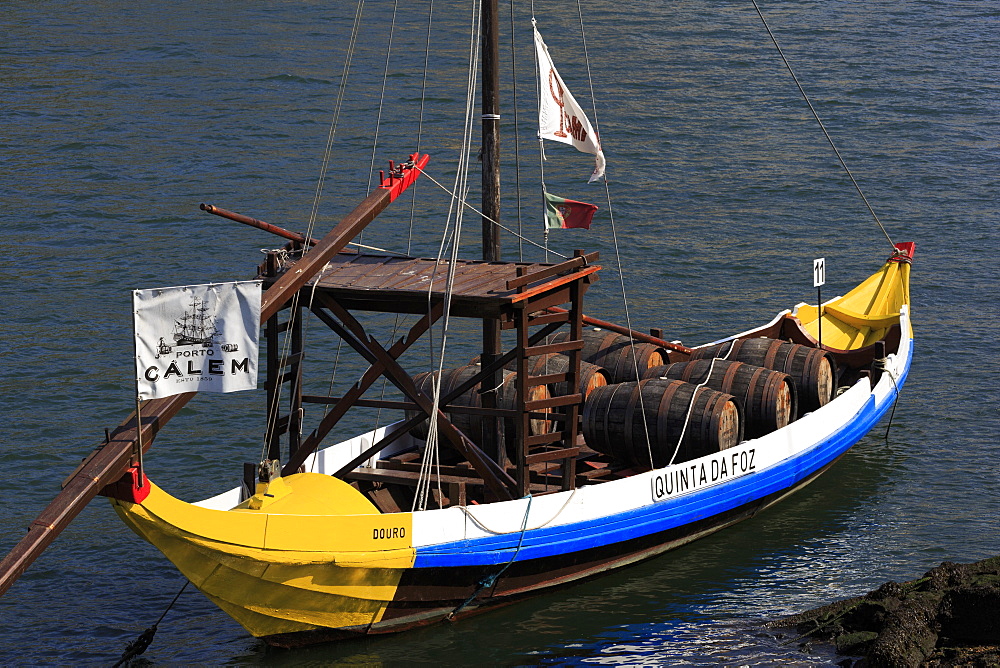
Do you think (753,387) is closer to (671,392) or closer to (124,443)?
(671,392)

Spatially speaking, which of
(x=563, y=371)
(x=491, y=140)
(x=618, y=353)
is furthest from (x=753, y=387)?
(x=491, y=140)

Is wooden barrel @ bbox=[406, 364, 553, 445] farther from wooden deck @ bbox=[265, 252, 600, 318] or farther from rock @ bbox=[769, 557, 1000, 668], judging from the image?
rock @ bbox=[769, 557, 1000, 668]

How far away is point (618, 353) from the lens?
2002 centimetres

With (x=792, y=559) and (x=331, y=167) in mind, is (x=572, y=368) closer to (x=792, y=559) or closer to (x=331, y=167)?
(x=792, y=559)

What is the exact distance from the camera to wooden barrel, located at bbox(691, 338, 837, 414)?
66.6 ft

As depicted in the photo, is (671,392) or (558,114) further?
(558,114)

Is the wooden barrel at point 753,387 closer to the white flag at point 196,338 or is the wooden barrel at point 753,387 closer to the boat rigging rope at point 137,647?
the boat rigging rope at point 137,647

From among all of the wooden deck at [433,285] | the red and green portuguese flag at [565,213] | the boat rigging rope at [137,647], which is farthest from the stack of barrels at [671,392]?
the boat rigging rope at [137,647]

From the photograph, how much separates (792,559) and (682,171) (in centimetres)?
2166

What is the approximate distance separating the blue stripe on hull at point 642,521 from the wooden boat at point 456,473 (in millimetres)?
25

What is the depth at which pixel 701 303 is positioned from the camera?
3028 centimetres

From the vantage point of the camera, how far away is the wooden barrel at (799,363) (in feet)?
66.6

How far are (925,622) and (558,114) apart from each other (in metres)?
8.06

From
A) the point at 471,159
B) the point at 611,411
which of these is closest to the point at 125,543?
the point at 611,411
